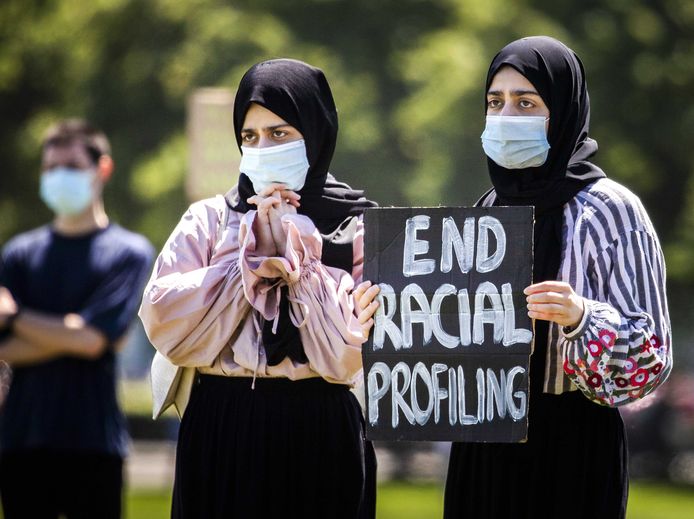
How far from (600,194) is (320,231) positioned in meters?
1.02

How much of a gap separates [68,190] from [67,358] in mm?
840

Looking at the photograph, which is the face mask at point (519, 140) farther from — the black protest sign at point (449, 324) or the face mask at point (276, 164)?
the face mask at point (276, 164)

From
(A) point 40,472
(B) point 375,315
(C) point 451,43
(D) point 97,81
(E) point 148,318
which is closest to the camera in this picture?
(B) point 375,315

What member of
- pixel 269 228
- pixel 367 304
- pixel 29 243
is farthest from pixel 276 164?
pixel 29 243

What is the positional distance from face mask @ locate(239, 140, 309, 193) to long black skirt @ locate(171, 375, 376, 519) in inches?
26.7

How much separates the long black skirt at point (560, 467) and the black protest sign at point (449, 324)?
0.74 feet

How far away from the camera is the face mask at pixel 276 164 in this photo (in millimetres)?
5027

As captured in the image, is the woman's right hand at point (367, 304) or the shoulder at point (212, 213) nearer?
the woman's right hand at point (367, 304)

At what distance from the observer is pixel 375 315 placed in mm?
4582

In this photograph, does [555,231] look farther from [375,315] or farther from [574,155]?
[375,315]

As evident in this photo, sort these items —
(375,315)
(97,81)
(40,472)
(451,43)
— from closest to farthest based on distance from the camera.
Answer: (375,315) < (40,472) < (451,43) < (97,81)

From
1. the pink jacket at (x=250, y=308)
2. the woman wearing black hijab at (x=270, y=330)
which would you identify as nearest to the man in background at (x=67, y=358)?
the woman wearing black hijab at (x=270, y=330)

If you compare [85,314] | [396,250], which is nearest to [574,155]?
[396,250]

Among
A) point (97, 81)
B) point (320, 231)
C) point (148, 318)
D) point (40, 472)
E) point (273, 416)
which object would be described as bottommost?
point (40, 472)
